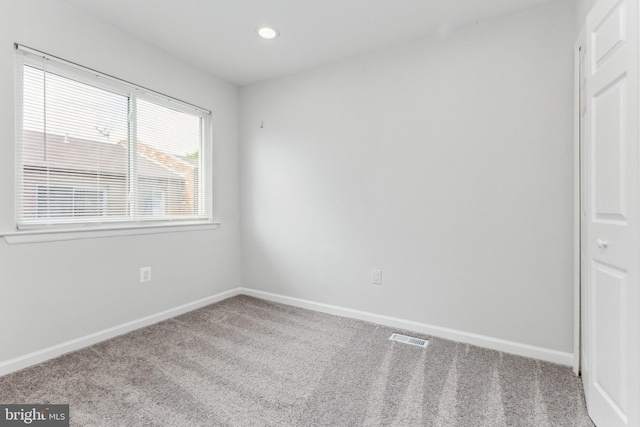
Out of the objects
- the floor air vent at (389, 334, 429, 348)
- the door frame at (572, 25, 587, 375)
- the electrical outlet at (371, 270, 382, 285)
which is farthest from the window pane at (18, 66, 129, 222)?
the door frame at (572, 25, 587, 375)

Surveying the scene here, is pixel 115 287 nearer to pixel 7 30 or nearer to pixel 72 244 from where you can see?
pixel 72 244

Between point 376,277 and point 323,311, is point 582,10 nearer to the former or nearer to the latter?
point 376,277

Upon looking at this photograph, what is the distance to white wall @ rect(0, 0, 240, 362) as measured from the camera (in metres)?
1.88

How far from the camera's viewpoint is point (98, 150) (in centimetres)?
235

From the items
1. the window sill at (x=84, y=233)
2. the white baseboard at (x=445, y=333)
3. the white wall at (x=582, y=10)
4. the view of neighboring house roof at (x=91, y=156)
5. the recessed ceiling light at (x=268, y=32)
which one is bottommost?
the white baseboard at (x=445, y=333)

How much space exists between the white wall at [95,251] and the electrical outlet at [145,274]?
0.04 m

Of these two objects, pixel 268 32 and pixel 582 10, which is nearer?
pixel 582 10

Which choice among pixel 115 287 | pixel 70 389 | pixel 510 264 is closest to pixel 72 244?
pixel 115 287

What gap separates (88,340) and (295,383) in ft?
5.39
